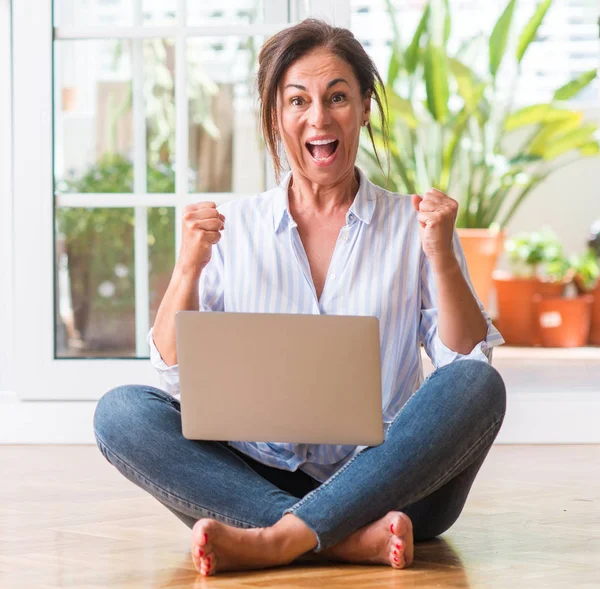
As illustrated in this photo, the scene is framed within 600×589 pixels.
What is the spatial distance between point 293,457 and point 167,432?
0.23 m

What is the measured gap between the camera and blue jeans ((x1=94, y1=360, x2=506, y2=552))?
1.73 metres

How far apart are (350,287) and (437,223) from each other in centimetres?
21

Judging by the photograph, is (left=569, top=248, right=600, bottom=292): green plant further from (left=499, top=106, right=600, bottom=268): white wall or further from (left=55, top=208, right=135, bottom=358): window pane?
(left=55, top=208, right=135, bottom=358): window pane

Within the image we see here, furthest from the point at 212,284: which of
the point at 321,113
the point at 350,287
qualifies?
the point at 321,113

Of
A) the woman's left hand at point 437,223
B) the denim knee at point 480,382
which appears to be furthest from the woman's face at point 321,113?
the denim knee at point 480,382

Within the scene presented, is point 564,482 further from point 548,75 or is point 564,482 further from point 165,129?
point 548,75

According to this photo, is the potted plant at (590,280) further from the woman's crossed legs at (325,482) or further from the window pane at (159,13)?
the woman's crossed legs at (325,482)

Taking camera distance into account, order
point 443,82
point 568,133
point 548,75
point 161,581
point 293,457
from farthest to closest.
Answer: point 548,75, point 568,133, point 443,82, point 293,457, point 161,581

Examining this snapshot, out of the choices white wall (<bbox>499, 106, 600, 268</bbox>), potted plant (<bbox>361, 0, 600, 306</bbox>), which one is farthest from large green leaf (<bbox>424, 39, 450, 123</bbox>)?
white wall (<bbox>499, 106, 600, 268</bbox>)

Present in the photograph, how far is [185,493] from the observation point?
5.92 feet

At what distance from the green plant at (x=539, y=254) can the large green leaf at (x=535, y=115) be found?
24.3 inches

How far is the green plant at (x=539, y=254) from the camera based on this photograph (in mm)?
5711

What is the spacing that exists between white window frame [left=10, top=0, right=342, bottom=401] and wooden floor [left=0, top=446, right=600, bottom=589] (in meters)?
0.35

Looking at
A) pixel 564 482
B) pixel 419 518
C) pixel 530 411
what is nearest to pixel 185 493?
pixel 419 518
